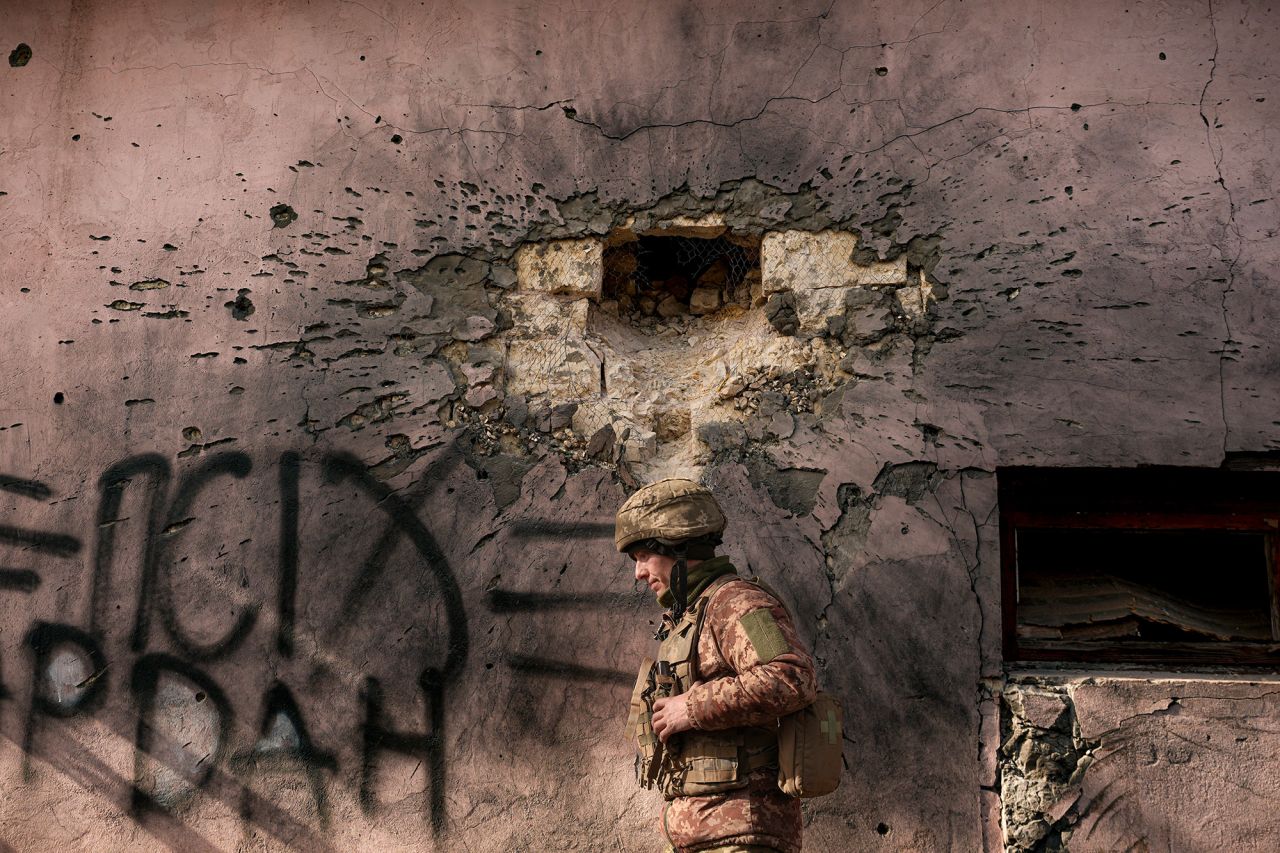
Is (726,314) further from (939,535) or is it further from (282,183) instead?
(282,183)

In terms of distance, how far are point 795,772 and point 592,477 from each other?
1.23 m

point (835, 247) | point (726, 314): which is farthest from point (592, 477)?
point (835, 247)

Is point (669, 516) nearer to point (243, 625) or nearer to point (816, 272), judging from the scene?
point (816, 272)

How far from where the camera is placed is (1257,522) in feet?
9.22

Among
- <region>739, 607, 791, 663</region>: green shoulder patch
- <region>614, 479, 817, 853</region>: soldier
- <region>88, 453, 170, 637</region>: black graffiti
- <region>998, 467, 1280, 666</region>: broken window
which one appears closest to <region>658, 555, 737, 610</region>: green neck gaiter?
<region>614, 479, 817, 853</region>: soldier

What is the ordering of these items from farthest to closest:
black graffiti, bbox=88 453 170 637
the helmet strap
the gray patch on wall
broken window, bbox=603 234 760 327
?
1. broken window, bbox=603 234 760 327
2. black graffiti, bbox=88 453 170 637
3. the gray patch on wall
4. the helmet strap

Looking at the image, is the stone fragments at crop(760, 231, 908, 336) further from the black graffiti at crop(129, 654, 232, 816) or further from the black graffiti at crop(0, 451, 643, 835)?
the black graffiti at crop(129, 654, 232, 816)

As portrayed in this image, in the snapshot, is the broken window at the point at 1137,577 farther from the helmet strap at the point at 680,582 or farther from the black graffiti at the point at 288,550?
the black graffiti at the point at 288,550

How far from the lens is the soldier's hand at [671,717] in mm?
1958

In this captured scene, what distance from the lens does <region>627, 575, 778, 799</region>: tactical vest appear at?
1.99 m

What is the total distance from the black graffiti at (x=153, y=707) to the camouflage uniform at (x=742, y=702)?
156 cm

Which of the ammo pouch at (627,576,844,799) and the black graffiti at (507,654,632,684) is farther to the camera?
the black graffiti at (507,654,632,684)

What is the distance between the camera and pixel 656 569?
7.07 feet

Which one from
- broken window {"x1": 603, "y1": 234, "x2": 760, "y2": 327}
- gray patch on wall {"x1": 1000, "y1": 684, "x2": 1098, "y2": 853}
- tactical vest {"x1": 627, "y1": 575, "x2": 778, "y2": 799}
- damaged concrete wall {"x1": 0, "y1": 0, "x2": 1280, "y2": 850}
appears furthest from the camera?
broken window {"x1": 603, "y1": 234, "x2": 760, "y2": 327}
